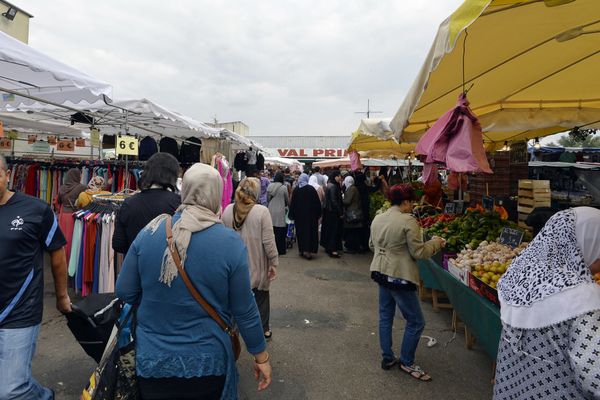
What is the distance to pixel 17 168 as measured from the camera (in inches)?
259

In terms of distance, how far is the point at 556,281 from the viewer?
1558 millimetres

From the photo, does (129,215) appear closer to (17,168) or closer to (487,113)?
(487,113)

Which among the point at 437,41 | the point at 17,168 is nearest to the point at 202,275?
the point at 437,41

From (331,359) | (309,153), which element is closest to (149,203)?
(331,359)

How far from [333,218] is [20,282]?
6.66m

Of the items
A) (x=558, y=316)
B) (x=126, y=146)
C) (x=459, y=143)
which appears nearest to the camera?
(x=558, y=316)

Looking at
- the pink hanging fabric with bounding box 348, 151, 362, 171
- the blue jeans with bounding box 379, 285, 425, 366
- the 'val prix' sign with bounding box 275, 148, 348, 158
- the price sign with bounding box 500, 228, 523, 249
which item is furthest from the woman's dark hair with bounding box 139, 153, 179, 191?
the 'val prix' sign with bounding box 275, 148, 348, 158

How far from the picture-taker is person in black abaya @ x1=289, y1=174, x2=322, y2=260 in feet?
25.8

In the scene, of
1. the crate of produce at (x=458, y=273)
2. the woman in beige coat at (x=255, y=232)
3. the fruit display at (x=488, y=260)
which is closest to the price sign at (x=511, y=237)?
the fruit display at (x=488, y=260)

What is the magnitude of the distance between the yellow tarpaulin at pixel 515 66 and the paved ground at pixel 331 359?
2375mm

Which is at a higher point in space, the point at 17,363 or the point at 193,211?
the point at 193,211

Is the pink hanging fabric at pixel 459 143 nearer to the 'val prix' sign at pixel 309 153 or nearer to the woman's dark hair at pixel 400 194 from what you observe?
the woman's dark hair at pixel 400 194

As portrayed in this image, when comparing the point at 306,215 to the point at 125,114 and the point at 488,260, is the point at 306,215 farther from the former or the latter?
the point at 488,260

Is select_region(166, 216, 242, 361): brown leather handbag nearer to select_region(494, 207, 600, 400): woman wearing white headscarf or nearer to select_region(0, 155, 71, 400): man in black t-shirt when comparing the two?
select_region(0, 155, 71, 400): man in black t-shirt
